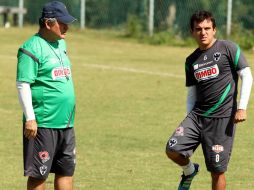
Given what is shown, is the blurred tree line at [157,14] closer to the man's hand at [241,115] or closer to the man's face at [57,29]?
the man's hand at [241,115]

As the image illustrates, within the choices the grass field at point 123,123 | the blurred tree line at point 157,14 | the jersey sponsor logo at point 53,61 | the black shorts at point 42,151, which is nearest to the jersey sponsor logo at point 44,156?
the black shorts at point 42,151

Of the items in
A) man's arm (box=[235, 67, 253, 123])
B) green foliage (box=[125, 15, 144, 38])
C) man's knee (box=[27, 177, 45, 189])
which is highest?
man's arm (box=[235, 67, 253, 123])

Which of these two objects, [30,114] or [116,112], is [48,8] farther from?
[116,112]

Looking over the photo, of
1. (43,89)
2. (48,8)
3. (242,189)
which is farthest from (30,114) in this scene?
(242,189)

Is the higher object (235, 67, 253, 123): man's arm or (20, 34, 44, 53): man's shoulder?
(20, 34, 44, 53): man's shoulder

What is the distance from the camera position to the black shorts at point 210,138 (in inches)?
373

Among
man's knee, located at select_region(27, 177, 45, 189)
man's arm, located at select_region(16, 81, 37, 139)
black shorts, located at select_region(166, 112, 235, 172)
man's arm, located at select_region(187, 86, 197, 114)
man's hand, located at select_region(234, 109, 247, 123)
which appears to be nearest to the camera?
man's arm, located at select_region(16, 81, 37, 139)

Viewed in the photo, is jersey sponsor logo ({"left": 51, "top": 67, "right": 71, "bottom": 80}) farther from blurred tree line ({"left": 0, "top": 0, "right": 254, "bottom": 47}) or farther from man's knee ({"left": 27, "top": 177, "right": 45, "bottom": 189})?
blurred tree line ({"left": 0, "top": 0, "right": 254, "bottom": 47})

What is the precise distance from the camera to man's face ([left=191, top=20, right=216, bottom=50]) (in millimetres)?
9375

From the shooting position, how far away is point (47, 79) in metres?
8.59

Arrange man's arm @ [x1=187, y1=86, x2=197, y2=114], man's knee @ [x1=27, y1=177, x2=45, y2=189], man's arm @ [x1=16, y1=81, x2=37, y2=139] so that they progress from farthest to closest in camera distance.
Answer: man's arm @ [x1=187, y1=86, x2=197, y2=114] → man's knee @ [x1=27, y1=177, x2=45, y2=189] → man's arm @ [x1=16, y1=81, x2=37, y2=139]

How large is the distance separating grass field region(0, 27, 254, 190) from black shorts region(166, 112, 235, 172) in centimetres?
121

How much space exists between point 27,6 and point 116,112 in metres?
20.7

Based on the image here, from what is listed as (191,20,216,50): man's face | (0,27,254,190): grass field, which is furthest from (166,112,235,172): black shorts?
(0,27,254,190): grass field
